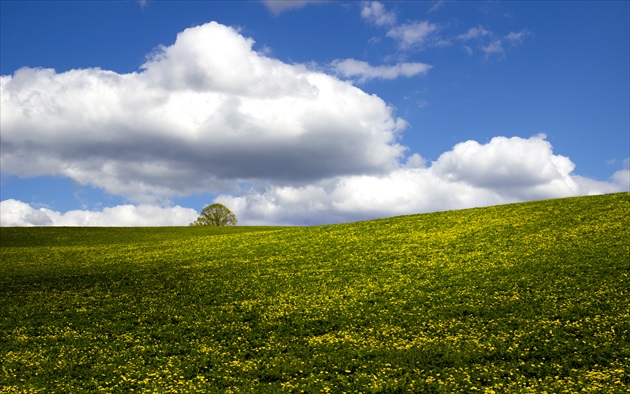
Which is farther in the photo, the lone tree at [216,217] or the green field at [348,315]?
the lone tree at [216,217]

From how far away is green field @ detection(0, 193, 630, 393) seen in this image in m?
18.4

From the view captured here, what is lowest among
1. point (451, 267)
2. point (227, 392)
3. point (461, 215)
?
point (227, 392)

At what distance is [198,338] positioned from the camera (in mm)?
23406

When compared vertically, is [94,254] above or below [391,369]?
above

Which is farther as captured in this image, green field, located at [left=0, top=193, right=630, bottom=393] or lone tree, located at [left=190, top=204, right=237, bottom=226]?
lone tree, located at [left=190, top=204, right=237, bottom=226]

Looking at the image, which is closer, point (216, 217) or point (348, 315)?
point (348, 315)

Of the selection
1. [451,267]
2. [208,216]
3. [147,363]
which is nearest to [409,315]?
[451,267]

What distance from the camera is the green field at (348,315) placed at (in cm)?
1836

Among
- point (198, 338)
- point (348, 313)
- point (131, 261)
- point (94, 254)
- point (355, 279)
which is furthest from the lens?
point (94, 254)

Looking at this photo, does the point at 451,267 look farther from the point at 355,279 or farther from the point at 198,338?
the point at 198,338

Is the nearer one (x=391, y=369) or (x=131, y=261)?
(x=391, y=369)

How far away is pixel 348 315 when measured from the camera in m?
25.5

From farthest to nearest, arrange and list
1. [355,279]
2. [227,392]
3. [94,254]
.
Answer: [94,254]
[355,279]
[227,392]

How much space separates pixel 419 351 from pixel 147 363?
1180cm
